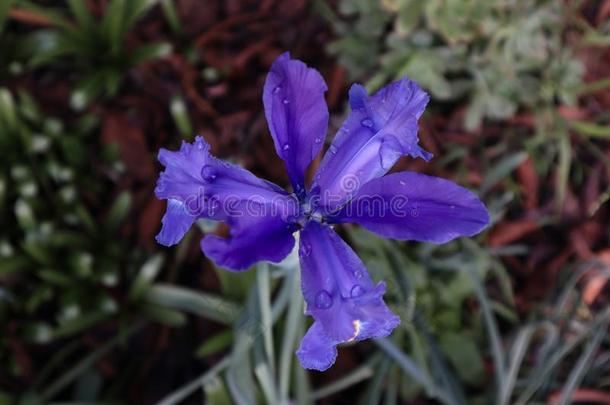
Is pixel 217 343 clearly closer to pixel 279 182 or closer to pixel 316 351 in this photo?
pixel 279 182

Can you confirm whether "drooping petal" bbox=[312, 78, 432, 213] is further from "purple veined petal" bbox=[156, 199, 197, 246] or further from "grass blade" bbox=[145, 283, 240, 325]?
"grass blade" bbox=[145, 283, 240, 325]

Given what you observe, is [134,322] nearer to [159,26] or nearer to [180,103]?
[180,103]

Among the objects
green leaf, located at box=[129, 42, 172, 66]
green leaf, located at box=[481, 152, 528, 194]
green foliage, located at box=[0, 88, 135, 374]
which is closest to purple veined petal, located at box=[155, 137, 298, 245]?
green foliage, located at box=[0, 88, 135, 374]

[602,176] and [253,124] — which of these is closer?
[253,124]

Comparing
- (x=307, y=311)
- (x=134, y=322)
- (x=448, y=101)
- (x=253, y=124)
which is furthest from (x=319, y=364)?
(x=448, y=101)

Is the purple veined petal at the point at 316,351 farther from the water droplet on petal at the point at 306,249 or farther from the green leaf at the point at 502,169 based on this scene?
the green leaf at the point at 502,169

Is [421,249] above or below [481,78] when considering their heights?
below

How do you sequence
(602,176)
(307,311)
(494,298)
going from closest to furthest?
1. (307,311)
2. (494,298)
3. (602,176)
